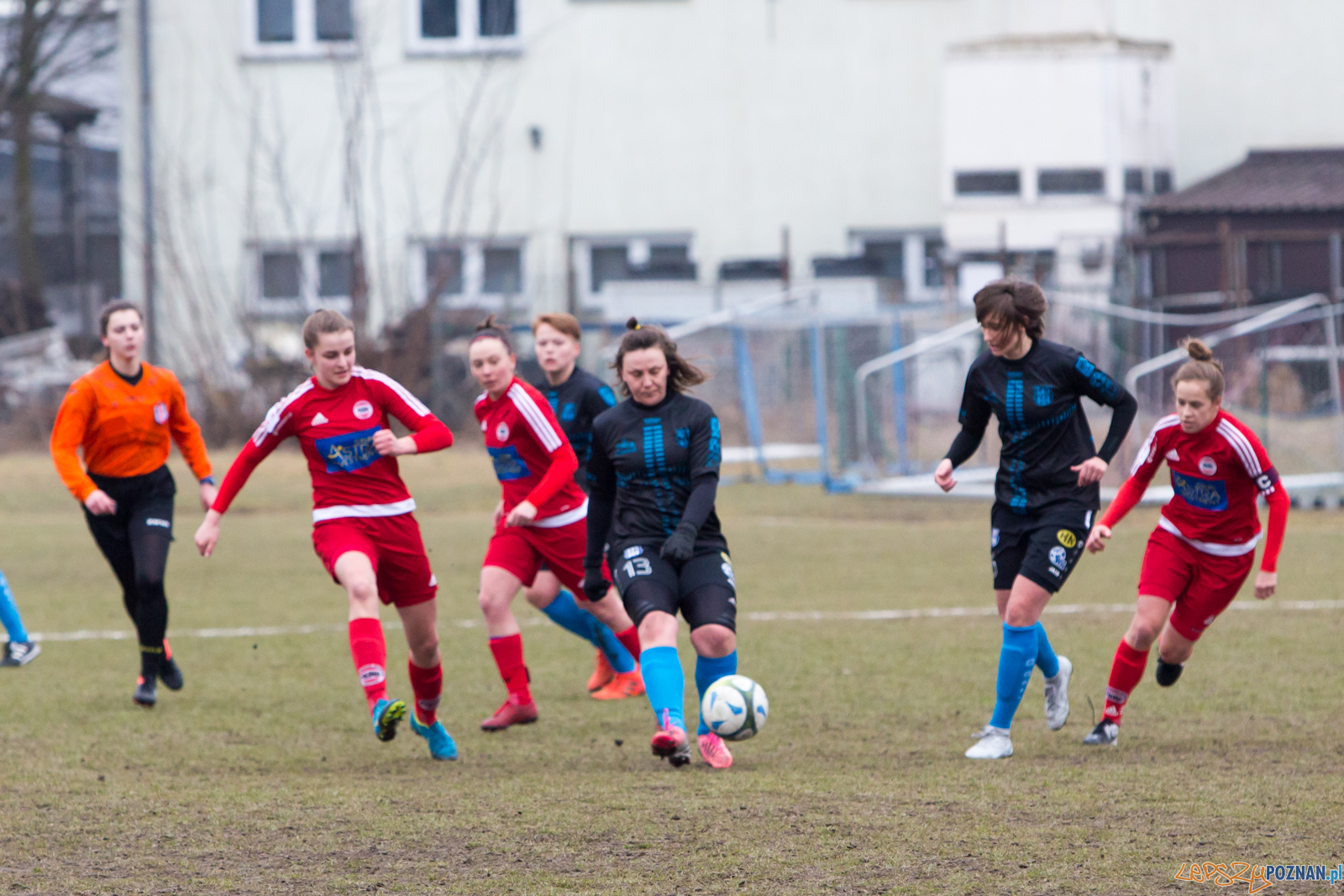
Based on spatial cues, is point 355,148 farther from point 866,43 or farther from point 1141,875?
point 1141,875

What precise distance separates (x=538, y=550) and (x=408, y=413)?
108 cm

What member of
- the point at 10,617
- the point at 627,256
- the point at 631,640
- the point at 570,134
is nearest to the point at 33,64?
the point at 570,134

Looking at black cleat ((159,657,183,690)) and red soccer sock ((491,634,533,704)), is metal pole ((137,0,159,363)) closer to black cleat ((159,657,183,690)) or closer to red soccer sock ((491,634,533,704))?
black cleat ((159,657,183,690))

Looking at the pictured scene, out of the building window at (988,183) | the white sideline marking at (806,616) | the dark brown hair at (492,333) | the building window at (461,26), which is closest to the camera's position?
the dark brown hair at (492,333)

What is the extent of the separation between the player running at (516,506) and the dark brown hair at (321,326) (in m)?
0.64

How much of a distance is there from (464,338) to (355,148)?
14.6 ft

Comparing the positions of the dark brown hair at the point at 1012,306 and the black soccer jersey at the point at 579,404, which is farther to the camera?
the black soccer jersey at the point at 579,404

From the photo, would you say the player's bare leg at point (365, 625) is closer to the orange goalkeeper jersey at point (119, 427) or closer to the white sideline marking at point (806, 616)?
the orange goalkeeper jersey at point (119, 427)

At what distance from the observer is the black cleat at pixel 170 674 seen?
7.75 meters

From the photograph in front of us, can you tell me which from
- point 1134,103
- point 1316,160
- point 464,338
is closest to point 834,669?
point 464,338

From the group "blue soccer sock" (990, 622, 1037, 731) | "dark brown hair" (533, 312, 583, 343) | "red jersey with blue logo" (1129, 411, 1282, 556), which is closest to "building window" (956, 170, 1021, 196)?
"dark brown hair" (533, 312, 583, 343)

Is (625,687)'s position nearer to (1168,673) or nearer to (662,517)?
(662,517)

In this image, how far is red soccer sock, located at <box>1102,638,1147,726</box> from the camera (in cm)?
638

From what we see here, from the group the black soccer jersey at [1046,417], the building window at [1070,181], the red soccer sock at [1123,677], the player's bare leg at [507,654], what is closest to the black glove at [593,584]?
the player's bare leg at [507,654]
